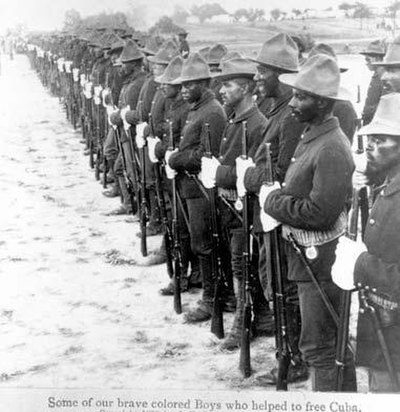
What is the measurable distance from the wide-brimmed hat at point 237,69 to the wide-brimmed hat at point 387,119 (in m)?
1.94

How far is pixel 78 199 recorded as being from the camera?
10.8 m

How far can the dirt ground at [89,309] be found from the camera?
507 centimetres

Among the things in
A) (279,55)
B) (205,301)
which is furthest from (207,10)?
(205,301)

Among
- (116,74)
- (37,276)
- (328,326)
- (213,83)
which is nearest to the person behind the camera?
(328,326)

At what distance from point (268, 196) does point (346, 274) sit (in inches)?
36.7

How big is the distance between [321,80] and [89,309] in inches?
140

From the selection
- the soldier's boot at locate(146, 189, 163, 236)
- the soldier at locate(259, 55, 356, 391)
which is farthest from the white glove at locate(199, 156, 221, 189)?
the soldier's boot at locate(146, 189, 163, 236)

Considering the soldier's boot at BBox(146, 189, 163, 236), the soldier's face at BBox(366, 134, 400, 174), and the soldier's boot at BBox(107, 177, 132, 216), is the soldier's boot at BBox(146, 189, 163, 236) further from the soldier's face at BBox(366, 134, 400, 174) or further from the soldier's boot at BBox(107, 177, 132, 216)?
the soldier's face at BBox(366, 134, 400, 174)

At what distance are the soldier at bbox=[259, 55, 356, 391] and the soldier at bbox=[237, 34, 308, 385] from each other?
49cm

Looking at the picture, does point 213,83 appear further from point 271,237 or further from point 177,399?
point 177,399

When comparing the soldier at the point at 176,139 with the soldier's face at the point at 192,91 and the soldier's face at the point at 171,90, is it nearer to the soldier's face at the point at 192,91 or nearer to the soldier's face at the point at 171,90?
the soldier's face at the point at 171,90

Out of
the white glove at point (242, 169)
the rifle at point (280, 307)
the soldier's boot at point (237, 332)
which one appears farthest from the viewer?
the soldier's boot at point (237, 332)

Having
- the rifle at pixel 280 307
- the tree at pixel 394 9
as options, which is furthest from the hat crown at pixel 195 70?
the tree at pixel 394 9

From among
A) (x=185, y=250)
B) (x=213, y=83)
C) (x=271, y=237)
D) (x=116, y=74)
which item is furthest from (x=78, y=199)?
(x=271, y=237)
